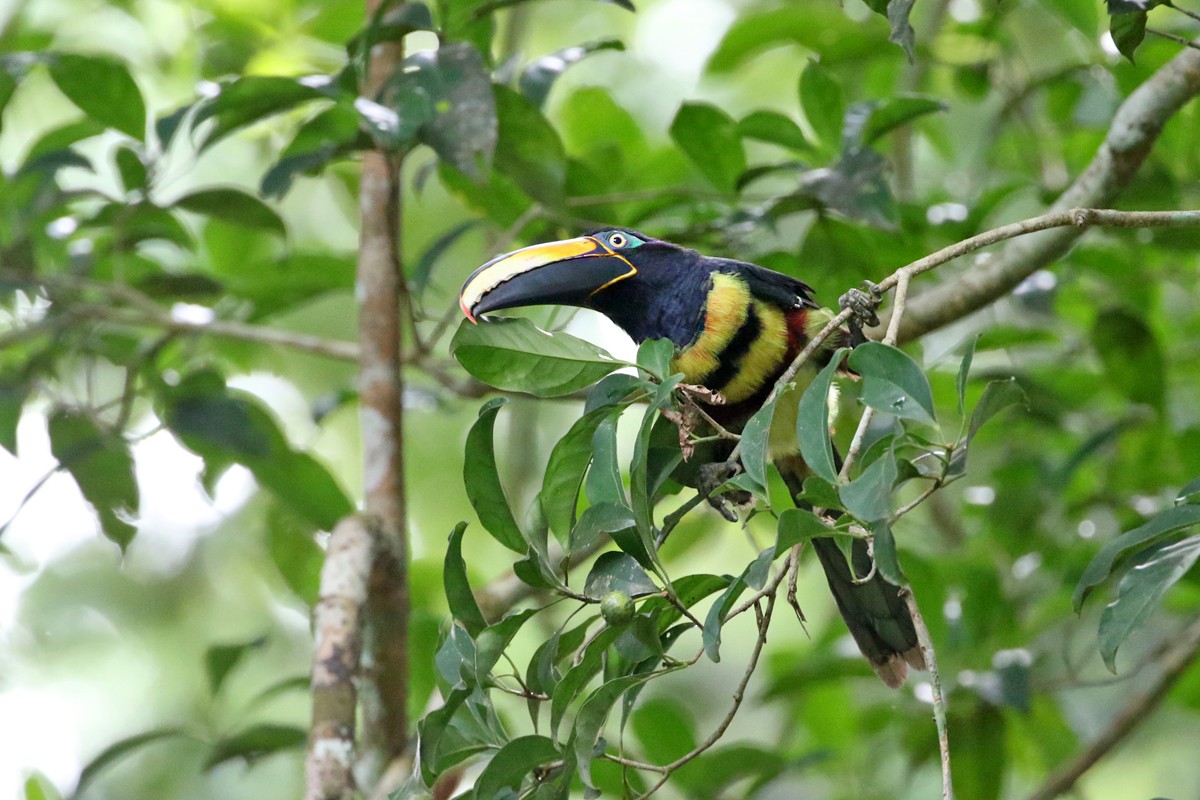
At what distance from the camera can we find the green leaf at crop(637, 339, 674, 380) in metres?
1.89

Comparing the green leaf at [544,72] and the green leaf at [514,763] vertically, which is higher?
the green leaf at [544,72]

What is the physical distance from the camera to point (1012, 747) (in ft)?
13.9

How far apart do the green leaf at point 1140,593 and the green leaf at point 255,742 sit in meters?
2.28

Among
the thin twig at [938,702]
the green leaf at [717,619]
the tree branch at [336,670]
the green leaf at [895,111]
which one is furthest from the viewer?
the green leaf at [895,111]

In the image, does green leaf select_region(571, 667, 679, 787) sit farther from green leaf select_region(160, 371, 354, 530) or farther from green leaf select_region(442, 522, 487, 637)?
green leaf select_region(160, 371, 354, 530)

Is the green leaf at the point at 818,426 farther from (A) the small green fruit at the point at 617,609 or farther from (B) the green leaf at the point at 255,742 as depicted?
(B) the green leaf at the point at 255,742

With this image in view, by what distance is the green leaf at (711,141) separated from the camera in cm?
317

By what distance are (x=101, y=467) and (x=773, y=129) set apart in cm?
209

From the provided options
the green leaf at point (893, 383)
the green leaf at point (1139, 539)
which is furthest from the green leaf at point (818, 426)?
the green leaf at point (1139, 539)

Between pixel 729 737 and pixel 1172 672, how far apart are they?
3823mm

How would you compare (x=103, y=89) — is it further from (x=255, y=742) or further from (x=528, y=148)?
(x=255, y=742)

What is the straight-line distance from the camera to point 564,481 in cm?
199

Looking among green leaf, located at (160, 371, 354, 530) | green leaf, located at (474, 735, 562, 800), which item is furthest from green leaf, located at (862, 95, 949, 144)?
green leaf, located at (474, 735, 562, 800)

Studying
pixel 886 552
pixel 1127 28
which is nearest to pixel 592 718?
pixel 886 552
